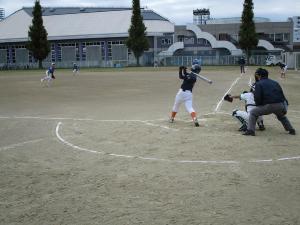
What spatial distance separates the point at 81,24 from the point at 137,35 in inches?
673

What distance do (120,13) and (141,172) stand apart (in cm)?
7721

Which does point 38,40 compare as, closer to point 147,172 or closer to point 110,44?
point 110,44

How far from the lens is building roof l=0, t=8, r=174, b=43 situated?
77812mm

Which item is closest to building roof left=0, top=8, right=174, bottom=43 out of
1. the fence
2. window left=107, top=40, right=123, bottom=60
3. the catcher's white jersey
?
window left=107, top=40, right=123, bottom=60

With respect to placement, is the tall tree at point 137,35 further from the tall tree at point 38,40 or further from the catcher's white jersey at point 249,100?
the catcher's white jersey at point 249,100

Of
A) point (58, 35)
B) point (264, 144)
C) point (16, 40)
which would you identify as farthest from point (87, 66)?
point (264, 144)

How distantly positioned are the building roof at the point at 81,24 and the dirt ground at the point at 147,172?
64701mm

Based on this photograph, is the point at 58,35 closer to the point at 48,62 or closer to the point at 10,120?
the point at 48,62

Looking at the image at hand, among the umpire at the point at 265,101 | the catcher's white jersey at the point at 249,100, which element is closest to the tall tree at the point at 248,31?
the catcher's white jersey at the point at 249,100

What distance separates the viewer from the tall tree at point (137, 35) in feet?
228

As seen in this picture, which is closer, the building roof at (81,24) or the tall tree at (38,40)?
the tall tree at (38,40)

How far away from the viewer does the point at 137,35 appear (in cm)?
6981

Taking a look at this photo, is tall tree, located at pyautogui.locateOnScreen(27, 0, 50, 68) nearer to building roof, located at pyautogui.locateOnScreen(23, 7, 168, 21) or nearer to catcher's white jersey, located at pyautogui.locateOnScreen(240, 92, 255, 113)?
building roof, located at pyautogui.locateOnScreen(23, 7, 168, 21)

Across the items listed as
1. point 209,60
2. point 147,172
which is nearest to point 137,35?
point 209,60
